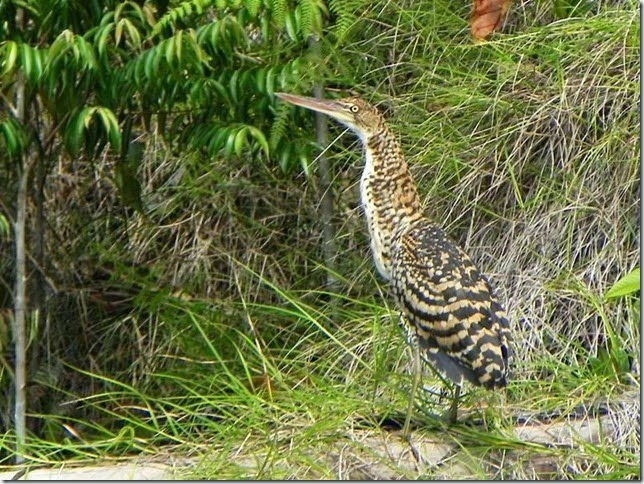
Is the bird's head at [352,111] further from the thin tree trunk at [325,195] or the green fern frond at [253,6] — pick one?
the thin tree trunk at [325,195]

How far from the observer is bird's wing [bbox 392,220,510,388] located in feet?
16.1

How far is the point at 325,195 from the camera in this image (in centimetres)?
662

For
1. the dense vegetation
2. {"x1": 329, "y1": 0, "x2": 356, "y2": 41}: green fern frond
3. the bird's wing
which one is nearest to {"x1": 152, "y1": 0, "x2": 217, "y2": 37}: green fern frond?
the dense vegetation

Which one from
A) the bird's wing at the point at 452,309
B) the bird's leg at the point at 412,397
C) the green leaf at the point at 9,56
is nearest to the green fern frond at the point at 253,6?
the green leaf at the point at 9,56

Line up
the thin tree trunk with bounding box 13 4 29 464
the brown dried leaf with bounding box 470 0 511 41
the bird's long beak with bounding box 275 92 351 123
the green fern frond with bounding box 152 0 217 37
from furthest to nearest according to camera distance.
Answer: the brown dried leaf with bounding box 470 0 511 41
the thin tree trunk with bounding box 13 4 29 464
the bird's long beak with bounding box 275 92 351 123
the green fern frond with bounding box 152 0 217 37

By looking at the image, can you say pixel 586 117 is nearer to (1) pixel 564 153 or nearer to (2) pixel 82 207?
(1) pixel 564 153

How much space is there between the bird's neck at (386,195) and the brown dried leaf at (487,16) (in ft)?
2.73

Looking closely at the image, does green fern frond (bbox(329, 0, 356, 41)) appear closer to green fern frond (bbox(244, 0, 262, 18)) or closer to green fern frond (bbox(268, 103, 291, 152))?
green fern frond (bbox(268, 103, 291, 152))

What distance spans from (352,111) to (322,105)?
0.40 ft

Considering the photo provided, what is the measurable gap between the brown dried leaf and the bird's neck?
83 cm

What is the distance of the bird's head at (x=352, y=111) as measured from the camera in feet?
18.9

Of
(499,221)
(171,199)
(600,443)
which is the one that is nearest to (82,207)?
(171,199)

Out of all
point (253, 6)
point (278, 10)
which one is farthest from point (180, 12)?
point (278, 10)

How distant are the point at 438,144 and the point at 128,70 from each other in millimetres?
1416
